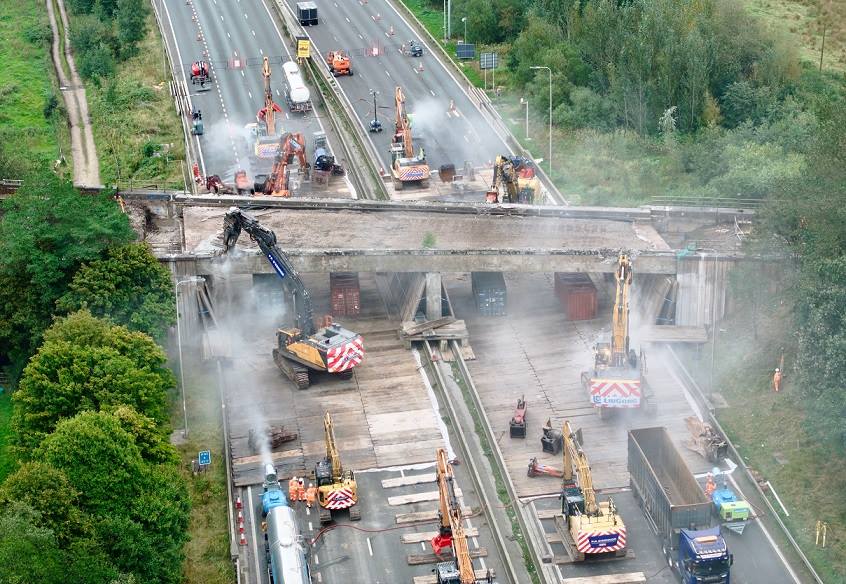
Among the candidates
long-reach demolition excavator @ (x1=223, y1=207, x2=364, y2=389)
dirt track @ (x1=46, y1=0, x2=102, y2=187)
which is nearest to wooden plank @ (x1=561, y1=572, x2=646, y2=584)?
long-reach demolition excavator @ (x1=223, y1=207, x2=364, y2=389)

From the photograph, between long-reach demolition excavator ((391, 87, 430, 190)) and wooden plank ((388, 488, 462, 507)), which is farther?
long-reach demolition excavator ((391, 87, 430, 190))

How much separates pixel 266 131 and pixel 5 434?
45457 millimetres

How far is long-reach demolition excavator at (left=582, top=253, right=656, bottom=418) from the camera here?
76938 millimetres

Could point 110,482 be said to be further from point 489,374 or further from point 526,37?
point 526,37

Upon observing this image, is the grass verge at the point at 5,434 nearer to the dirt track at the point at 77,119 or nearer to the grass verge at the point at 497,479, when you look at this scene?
the grass verge at the point at 497,479

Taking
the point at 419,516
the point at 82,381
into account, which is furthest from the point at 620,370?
the point at 82,381

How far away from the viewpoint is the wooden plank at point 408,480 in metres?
73.5

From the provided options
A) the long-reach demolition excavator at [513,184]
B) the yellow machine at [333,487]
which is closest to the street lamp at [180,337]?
the yellow machine at [333,487]

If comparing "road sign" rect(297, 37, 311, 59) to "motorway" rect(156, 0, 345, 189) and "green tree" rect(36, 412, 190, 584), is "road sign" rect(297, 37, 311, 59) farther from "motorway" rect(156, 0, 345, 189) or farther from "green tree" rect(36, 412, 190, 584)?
"green tree" rect(36, 412, 190, 584)

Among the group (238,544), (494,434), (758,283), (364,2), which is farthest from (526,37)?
(238,544)

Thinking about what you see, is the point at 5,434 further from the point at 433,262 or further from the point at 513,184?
the point at 513,184

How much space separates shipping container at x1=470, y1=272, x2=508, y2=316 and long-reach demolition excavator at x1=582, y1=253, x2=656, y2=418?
12.6 meters

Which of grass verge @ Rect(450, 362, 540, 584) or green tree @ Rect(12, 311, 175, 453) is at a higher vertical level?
green tree @ Rect(12, 311, 175, 453)

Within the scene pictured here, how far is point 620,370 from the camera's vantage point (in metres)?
77.6
